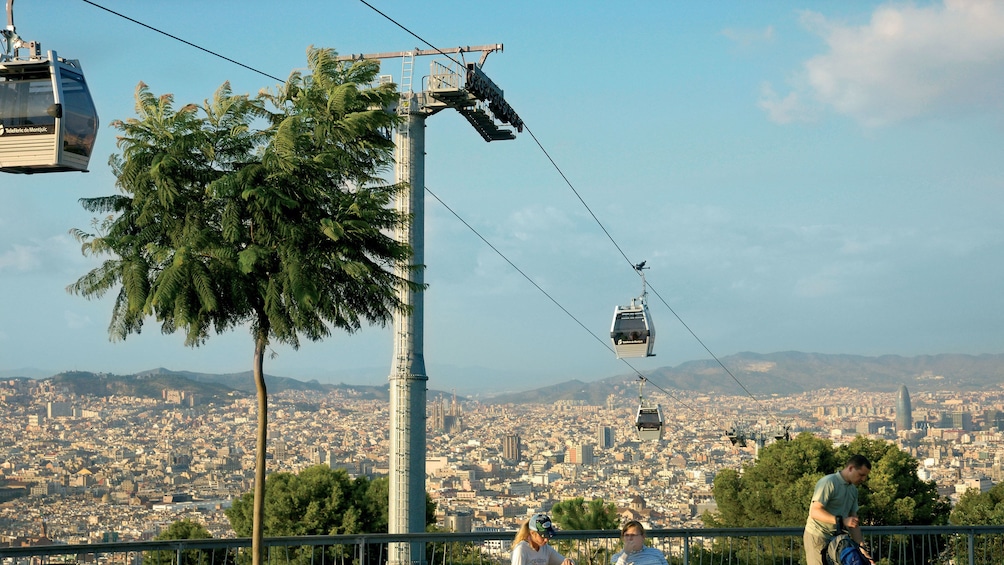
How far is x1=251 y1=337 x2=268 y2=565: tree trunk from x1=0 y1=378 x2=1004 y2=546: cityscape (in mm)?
5298

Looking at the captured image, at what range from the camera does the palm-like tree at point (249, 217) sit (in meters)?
13.2

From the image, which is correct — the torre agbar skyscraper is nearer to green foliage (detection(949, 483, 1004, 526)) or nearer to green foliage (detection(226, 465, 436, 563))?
green foliage (detection(949, 483, 1004, 526))

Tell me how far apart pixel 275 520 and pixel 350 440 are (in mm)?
50798

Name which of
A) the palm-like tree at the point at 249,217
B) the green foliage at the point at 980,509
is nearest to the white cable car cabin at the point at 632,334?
the green foliage at the point at 980,509

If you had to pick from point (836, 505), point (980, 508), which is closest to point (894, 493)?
point (980, 508)

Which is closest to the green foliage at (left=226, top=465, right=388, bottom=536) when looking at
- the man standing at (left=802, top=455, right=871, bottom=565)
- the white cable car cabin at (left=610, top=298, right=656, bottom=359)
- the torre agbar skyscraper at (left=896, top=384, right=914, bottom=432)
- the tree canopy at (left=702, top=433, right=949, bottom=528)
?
the white cable car cabin at (left=610, top=298, right=656, bottom=359)

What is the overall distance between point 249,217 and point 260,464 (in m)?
2.86

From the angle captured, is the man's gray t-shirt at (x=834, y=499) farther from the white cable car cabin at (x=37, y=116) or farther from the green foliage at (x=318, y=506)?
the green foliage at (x=318, y=506)

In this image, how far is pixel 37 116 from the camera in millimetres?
13406

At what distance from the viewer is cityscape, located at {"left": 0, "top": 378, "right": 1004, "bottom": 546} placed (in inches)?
1902

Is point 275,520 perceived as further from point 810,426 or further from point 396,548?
point 810,426

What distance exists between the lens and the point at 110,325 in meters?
13.7

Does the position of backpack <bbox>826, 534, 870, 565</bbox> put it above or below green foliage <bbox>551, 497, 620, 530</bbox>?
above

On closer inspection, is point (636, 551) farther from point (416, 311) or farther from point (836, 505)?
point (416, 311)
